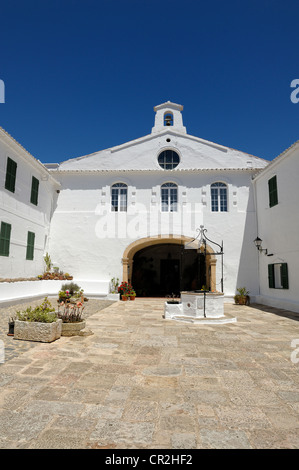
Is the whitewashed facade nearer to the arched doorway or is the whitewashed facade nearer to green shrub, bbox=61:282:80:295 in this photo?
green shrub, bbox=61:282:80:295

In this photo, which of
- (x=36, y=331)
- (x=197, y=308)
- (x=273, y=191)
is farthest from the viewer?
(x=273, y=191)

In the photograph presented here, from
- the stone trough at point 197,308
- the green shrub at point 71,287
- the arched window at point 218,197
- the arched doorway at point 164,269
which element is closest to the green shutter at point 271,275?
the arched window at point 218,197

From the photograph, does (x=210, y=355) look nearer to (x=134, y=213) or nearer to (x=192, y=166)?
(x=134, y=213)

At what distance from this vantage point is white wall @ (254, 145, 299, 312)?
34.0 feet

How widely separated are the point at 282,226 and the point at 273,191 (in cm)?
175

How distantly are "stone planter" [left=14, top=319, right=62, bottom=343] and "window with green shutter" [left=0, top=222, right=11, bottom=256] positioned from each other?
550cm

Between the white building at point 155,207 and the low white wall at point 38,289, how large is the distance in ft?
0.31

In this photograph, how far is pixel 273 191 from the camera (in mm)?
12086

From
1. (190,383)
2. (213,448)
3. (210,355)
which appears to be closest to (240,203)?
(210,355)

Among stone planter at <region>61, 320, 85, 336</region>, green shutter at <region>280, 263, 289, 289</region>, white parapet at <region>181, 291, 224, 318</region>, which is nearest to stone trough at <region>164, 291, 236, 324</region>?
white parapet at <region>181, 291, 224, 318</region>

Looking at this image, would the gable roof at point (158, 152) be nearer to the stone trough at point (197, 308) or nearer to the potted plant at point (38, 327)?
the stone trough at point (197, 308)

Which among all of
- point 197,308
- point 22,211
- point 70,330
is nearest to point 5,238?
point 22,211

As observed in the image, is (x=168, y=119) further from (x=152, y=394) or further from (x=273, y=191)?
A: (x=152, y=394)

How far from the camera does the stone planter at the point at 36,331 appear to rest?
18.3 feet
